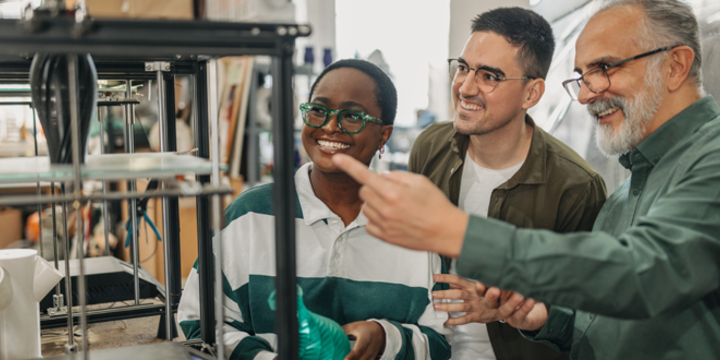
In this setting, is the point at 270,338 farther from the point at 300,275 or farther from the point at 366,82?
the point at 366,82

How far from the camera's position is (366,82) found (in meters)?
1.31

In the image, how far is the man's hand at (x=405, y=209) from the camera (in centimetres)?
69

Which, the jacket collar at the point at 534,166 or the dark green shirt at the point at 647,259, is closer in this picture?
the dark green shirt at the point at 647,259

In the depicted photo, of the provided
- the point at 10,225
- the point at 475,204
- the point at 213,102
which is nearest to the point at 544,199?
the point at 475,204

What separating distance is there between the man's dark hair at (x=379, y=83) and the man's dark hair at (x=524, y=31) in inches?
22.3

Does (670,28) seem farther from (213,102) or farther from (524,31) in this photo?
(213,102)

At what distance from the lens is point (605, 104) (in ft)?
3.92

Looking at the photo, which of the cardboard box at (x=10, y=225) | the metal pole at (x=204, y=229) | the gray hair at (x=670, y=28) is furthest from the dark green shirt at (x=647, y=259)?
the cardboard box at (x=10, y=225)

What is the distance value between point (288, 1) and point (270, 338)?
2623 mm

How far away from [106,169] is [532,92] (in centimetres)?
150

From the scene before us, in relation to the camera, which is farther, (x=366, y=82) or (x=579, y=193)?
(x=579, y=193)

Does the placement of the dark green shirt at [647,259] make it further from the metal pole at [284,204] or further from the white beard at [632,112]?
the metal pole at [284,204]

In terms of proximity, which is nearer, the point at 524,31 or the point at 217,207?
the point at 217,207

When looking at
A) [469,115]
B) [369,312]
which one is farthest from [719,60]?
[369,312]
